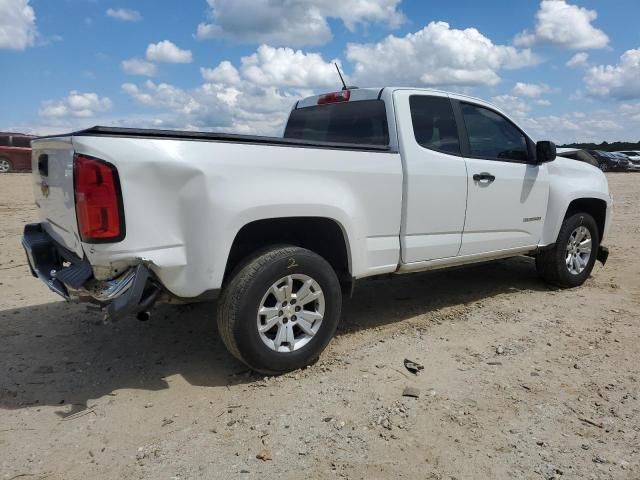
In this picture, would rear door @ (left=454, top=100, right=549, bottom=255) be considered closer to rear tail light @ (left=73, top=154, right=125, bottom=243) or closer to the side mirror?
the side mirror

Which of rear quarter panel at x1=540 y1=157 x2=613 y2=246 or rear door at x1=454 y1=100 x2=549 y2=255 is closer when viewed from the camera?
rear door at x1=454 y1=100 x2=549 y2=255

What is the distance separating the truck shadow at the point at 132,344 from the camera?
3.51 meters

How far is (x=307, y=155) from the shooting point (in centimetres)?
348

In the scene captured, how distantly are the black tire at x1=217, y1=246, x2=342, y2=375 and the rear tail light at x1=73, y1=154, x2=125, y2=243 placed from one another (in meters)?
0.75

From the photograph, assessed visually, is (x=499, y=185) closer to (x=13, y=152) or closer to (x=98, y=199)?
(x=98, y=199)

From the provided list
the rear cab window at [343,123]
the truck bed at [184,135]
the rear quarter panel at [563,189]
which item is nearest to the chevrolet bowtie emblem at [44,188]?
the truck bed at [184,135]

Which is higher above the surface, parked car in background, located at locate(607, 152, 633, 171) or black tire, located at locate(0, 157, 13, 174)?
parked car in background, located at locate(607, 152, 633, 171)

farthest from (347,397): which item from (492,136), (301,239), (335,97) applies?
(492,136)

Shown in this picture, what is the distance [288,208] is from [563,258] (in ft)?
11.6

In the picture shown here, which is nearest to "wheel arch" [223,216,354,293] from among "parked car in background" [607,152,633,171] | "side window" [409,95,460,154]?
"side window" [409,95,460,154]

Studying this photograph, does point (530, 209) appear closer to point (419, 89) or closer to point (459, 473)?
point (419, 89)

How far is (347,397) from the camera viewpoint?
10.8 ft

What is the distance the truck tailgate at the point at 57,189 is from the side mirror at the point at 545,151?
4.08m

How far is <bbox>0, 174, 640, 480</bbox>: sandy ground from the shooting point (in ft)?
8.76
